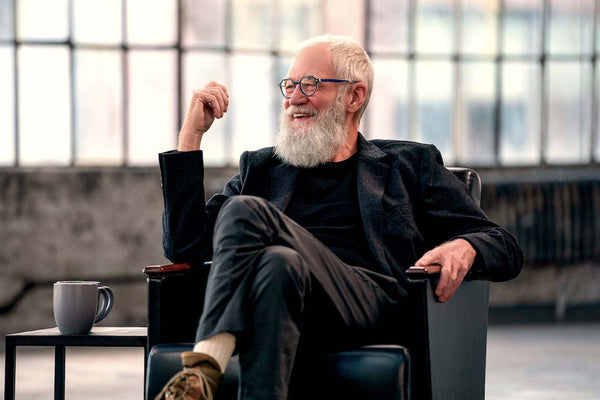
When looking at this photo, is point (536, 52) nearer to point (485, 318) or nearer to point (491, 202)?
point (491, 202)

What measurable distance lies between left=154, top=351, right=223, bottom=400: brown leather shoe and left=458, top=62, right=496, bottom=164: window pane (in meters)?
4.85

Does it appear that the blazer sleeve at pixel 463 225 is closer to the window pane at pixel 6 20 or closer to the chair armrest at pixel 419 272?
the chair armrest at pixel 419 272

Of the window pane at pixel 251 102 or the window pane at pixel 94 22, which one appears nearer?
the window pane at pixel 94 22

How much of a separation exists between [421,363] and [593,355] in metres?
3.14

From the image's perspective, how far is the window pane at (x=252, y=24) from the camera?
6.24m

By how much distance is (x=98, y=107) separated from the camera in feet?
19.5

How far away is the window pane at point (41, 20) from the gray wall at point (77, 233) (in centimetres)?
80

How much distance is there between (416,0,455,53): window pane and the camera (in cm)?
666

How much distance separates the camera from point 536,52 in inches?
271

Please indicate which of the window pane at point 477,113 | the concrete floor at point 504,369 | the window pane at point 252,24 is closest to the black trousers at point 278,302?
the concrete floor at point 504,369

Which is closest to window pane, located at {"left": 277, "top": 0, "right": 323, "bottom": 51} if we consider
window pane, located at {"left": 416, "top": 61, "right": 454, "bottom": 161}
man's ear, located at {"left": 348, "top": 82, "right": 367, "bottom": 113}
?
window pane, located at {"left": 416, "top": 61, "right": 454, "bottom": 161}

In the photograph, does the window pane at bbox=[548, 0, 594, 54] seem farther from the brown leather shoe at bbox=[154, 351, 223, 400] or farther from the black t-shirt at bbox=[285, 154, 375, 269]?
the brown leather shoe at bbox=[154, 351, 223, 400]

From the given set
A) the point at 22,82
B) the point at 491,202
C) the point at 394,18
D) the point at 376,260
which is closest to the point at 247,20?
the point at 394,18

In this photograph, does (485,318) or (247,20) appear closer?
(485,318)
